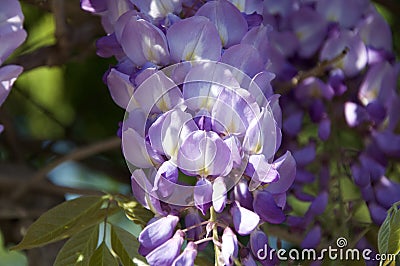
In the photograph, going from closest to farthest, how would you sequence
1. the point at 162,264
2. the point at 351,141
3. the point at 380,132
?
the point at 162,264 → the point at 380,132 → the point at 351,141

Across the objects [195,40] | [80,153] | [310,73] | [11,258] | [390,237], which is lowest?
[11,258]

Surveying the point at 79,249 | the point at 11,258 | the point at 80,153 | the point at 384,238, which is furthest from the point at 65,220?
the point at 11,258

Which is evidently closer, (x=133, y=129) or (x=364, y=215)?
(x=133, y=129)

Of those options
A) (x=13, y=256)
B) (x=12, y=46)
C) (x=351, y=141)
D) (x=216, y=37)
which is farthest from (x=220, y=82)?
(x=13, y=256)

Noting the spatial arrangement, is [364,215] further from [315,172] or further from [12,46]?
[12,46]

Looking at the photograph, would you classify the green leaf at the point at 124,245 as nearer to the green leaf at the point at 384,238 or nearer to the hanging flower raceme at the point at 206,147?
the hanging flower raceme at the point at 206,147

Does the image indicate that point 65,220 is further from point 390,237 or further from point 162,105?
point 390,237
